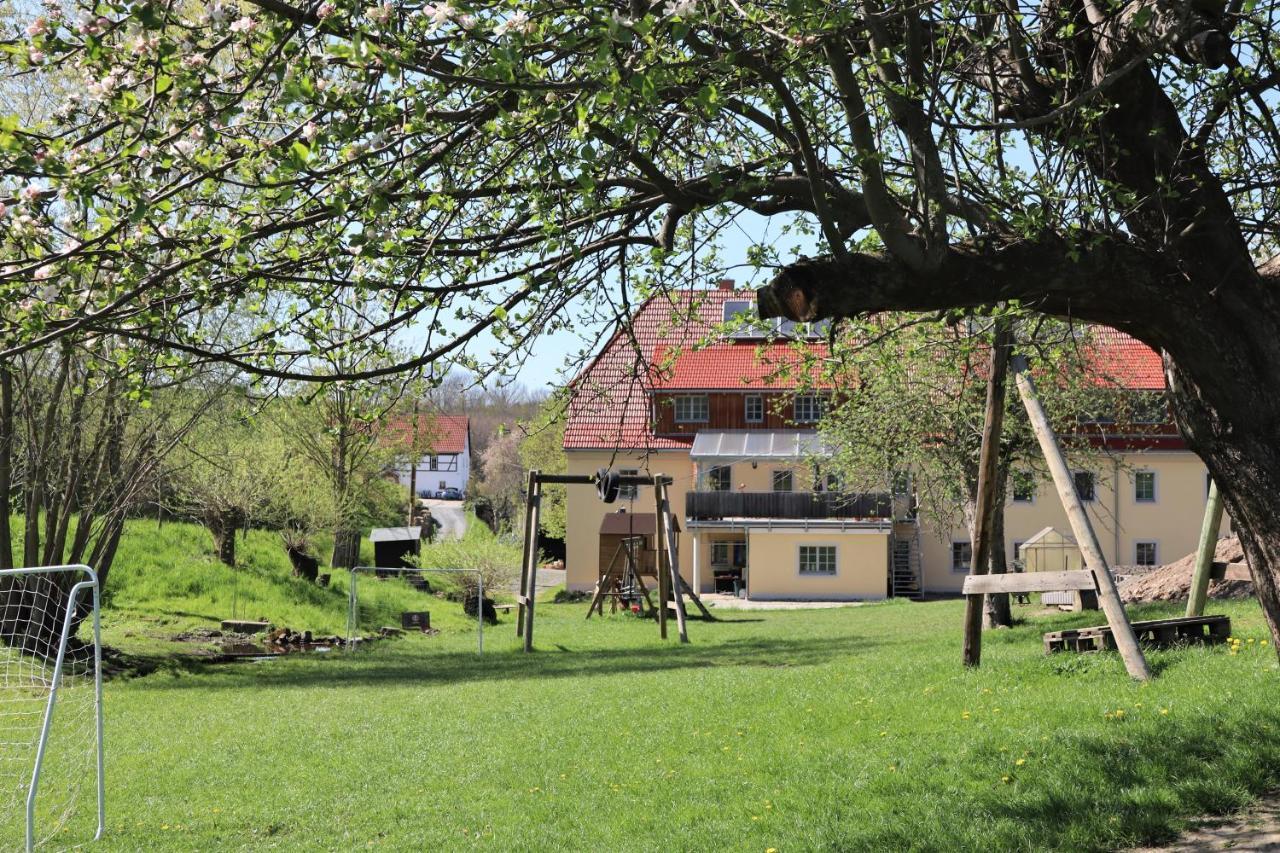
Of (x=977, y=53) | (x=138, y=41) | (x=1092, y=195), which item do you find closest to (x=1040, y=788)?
(x=1092, y=195)

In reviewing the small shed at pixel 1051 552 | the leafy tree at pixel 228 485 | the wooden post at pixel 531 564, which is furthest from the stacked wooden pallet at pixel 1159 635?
the small shed at pixel 1051 552

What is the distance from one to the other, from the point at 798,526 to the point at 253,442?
59.5 feet

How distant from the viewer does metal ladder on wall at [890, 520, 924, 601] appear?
42531 mm

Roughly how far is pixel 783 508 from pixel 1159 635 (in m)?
30.0

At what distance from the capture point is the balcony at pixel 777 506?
134ft

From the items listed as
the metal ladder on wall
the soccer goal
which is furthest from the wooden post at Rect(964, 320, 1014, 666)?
the metal ladder on wall

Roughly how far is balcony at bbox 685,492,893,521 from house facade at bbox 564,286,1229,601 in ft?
0.15

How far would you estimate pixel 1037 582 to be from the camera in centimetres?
1083

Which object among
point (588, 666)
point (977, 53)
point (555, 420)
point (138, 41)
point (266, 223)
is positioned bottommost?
point (588, 666)

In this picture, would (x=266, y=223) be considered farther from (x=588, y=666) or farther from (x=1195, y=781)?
(x=588, y=666)

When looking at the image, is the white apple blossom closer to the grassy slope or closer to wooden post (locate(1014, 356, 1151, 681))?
wooden post (locate(1014, 356, 1151, 681))

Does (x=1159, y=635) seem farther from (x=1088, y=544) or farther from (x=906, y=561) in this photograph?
(x=906, y=561)

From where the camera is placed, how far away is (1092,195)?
6586 millimetres

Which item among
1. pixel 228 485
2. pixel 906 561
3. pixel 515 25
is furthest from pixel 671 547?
pixel 906 561
